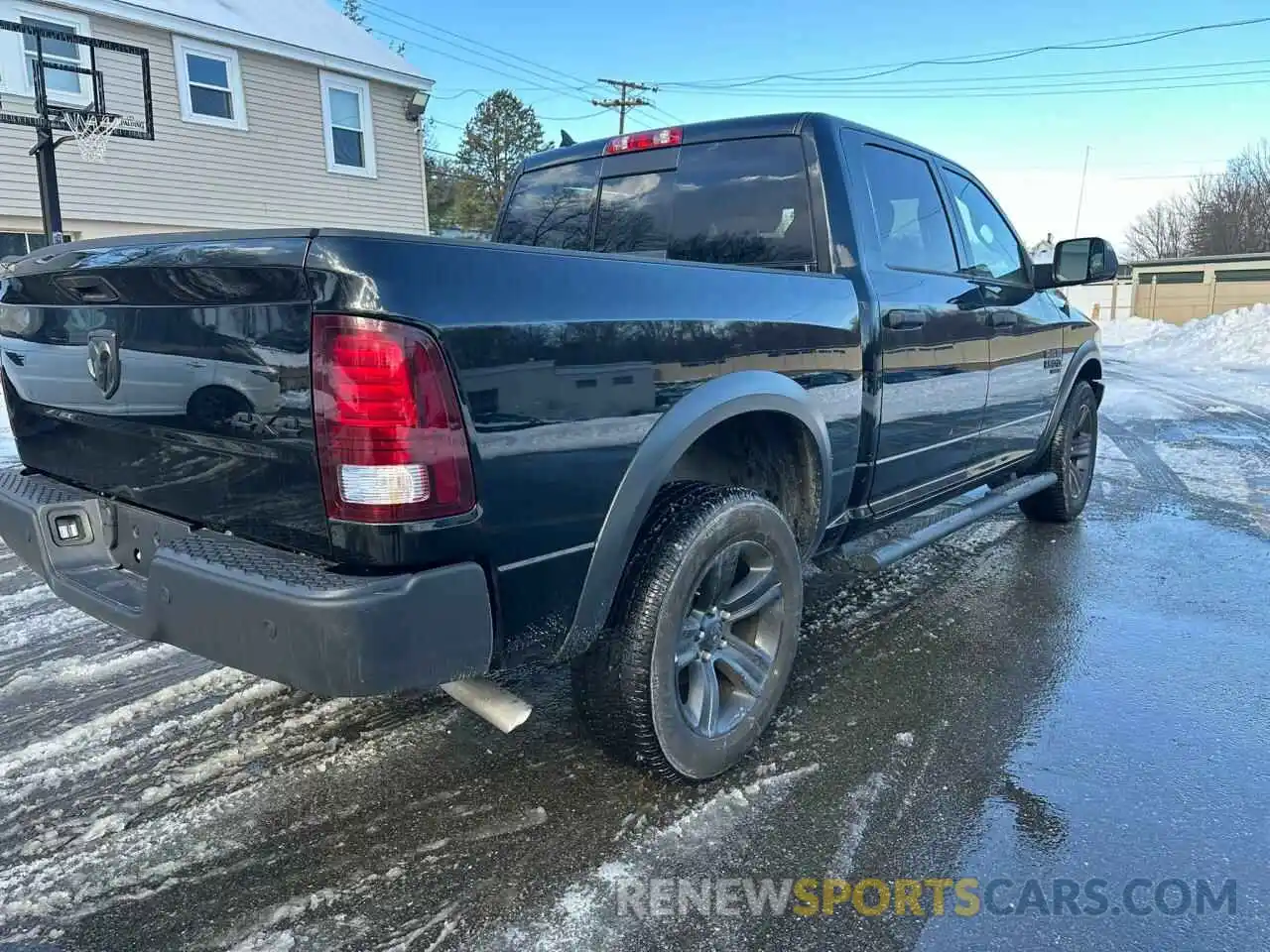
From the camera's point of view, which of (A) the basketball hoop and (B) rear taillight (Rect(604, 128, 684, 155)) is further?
(A) the basketball hoop

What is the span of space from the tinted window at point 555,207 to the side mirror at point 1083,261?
2.39 meters

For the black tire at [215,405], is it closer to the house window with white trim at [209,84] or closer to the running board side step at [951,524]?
the running board side step at [951,524]

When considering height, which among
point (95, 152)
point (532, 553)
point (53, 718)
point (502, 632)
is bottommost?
point (53, 718)

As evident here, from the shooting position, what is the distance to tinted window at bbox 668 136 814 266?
3.23 meters

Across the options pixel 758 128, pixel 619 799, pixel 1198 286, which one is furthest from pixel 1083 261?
pixel 1198 286

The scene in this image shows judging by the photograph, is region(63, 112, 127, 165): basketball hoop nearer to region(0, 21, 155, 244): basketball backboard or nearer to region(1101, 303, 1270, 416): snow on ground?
region(0, 21, 155, 244): basketball backboard

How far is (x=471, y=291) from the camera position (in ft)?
6.22

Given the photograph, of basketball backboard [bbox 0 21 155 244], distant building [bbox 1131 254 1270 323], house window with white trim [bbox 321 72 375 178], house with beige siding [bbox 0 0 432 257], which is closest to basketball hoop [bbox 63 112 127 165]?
basketball backboard [bbox 0 21 155 244]

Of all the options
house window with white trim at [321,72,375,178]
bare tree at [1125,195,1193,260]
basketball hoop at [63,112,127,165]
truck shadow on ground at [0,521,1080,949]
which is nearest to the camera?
truck shadow on ground at [0,521,1080,949]

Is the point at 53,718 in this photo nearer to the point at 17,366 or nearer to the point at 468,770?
the point at 17,366

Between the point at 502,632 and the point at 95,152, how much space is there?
1297cm

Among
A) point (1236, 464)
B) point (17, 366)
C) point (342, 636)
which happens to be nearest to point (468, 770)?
point (342, 636)

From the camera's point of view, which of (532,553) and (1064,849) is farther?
(1064,849)

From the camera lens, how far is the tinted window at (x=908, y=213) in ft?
11.3
